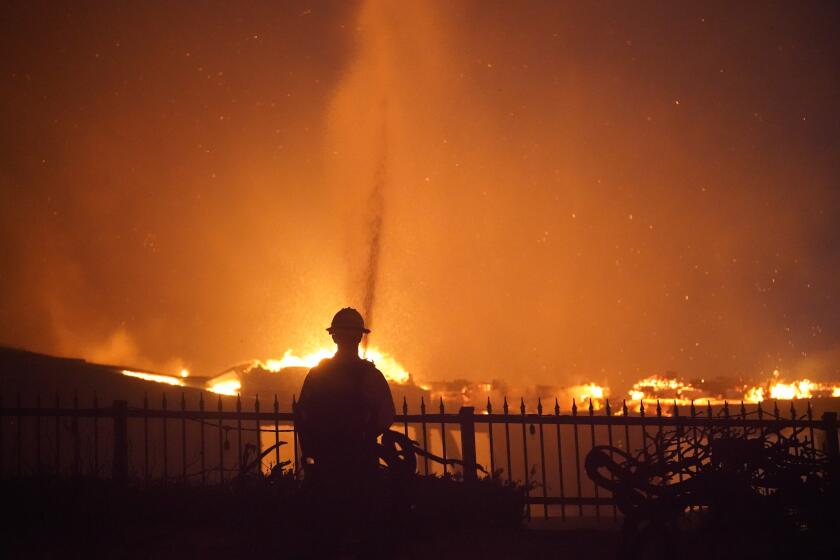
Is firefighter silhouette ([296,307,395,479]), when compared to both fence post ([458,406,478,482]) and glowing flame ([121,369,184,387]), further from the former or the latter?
glowing flame ([121,369,184,387])

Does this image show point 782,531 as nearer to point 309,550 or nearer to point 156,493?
point 309,550

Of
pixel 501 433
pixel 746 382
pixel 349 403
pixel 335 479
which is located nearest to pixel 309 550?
pixel 335 479

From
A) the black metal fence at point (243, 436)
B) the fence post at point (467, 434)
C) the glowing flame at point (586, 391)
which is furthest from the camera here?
the glowing flame at point (586, 391)

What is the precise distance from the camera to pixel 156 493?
9109mm

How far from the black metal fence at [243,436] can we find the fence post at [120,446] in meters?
0.02

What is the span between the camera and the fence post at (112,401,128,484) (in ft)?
33.2

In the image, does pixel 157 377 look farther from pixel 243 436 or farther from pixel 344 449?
pixel 344 449

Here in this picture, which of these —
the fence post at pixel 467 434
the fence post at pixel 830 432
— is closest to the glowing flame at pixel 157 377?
the fence post at pixel 467 434

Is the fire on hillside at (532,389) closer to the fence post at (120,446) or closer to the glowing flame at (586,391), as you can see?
the glowing flame at (586,391)

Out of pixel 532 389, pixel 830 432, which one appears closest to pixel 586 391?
pixel 532 389

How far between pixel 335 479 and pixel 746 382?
49.6 metres

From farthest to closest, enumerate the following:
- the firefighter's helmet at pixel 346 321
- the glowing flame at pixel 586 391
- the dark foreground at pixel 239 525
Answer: the glowing flame at pixel 586 391, the dark foreground at pixel 239 525, the firefighter's helmet at pixel 346 321

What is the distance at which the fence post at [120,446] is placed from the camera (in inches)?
399

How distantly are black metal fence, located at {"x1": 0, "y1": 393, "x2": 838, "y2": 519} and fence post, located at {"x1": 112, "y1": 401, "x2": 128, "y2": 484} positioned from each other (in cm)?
2
